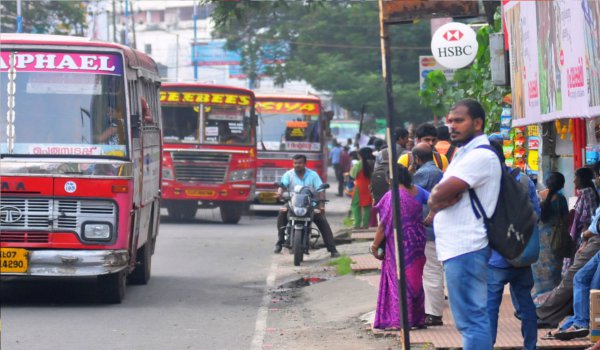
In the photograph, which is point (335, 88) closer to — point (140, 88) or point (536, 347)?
point (140, 88)

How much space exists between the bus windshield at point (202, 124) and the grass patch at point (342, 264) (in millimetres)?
8643

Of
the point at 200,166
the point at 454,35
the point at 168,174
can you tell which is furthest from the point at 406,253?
the point at 168,174

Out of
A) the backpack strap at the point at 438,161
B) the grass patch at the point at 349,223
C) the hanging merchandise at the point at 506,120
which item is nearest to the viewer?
the backpack strap at the point at 438,161

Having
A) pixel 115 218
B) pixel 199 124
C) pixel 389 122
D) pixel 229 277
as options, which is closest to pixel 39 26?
pixel 199 124

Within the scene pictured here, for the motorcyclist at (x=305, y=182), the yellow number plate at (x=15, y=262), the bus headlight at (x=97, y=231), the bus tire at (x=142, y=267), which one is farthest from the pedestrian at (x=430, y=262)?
the motorcyclist at (x=305, y=182)

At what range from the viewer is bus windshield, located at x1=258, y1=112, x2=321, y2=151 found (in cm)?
2747

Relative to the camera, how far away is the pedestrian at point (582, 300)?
28.4 ft

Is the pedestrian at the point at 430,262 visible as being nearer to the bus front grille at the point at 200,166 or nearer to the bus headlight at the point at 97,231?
the bus headlight at the point at 97,231

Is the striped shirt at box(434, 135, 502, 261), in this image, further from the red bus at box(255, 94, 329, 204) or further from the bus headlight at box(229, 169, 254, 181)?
the red bus at box(255, 94, 329, 204)

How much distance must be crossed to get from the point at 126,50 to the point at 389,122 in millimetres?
6170

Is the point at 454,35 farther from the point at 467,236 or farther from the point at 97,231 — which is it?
the point at 467,236

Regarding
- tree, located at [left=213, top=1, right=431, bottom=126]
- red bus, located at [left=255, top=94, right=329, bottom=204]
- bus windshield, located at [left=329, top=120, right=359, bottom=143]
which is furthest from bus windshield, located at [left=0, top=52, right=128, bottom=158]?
bus windshield, located at [left=329, top=120, right=359, bottom=143]

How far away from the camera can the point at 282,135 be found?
27.6 metres

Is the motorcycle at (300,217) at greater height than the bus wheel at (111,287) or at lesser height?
greater
